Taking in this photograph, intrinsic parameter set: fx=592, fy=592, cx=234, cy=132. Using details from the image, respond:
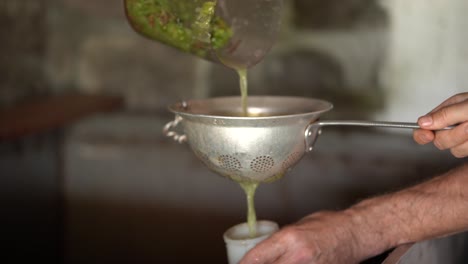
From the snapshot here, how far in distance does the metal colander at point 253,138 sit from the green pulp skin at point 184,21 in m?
0.14

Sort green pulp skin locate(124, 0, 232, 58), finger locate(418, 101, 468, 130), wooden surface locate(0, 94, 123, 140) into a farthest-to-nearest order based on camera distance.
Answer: wooden surface locate(0, 94, 123, 140) < green pulp skin locate(124, 0, 232, 58) < finger locate(418, 101, 468, 130)

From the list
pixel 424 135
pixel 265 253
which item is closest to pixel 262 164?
pixel 265 253

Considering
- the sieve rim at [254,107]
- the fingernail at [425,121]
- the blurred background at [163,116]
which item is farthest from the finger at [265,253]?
the blurred background at [163,116]

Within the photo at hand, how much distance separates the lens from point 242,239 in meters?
1.17

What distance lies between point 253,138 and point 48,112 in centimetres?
164

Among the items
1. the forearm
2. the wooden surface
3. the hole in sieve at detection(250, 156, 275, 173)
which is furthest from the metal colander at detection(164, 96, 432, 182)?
the wooden surface

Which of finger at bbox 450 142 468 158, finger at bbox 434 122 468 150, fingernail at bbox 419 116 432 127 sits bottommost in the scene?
finger at bbox 450 142 468 158

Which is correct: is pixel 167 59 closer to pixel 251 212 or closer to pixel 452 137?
pixel 251 212

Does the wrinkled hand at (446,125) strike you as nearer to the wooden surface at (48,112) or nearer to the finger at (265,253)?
the finger at (265,253)

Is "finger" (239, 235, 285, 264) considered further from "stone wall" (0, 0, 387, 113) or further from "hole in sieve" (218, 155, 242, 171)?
"stone wall" (0, 0, 387, 113)

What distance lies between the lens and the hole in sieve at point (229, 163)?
113 cm

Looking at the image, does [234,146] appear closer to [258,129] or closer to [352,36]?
[258,129]

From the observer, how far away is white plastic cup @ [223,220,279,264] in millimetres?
1146

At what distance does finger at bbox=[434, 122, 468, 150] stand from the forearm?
22cm
